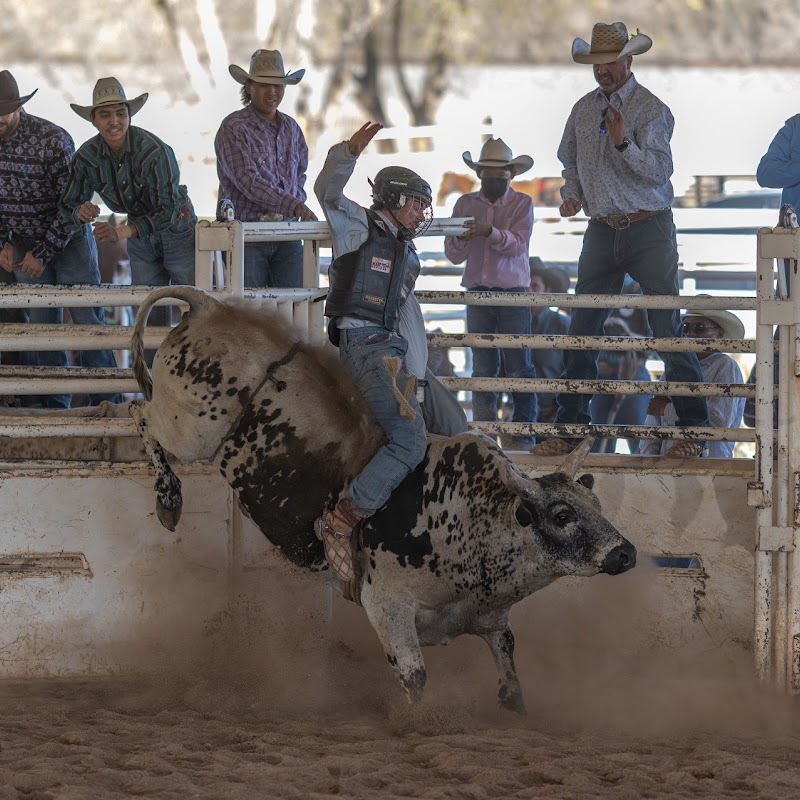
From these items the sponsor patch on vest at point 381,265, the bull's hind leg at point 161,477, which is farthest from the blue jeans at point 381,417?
the bull's hind leg at point 161,477

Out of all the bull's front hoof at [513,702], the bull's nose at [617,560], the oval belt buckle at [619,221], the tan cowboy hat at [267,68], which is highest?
the tan cowboy hat at [267,68]

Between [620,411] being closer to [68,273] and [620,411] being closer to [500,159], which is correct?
[500,159]

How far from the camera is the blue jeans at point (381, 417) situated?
4859 mm

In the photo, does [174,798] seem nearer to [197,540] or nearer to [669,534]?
[197,540]

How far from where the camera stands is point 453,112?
1628 cm

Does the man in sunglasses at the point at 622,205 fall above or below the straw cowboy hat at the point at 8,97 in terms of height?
below

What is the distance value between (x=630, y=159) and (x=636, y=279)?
0.66 meters

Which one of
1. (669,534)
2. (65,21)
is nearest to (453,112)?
(65,21)

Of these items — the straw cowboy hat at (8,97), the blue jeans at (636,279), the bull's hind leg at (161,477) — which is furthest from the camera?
the straw cowboy hat at (8,97)

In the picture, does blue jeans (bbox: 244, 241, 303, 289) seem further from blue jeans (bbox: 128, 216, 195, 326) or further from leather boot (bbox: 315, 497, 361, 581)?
leather boot (bbox: 315, 497, 361, 581)

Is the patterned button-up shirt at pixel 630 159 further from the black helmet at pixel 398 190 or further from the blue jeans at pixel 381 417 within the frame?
the blue jeans at pixel 381 417

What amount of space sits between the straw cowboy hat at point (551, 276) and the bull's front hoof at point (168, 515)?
5048mm

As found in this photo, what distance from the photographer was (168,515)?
548 cm

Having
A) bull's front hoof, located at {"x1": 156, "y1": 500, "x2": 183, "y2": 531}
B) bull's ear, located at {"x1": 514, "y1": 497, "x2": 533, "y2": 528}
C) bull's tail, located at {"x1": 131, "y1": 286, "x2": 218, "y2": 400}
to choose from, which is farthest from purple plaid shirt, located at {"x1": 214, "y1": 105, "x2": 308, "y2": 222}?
bull's ear, located at {"x1": 514, "y1": 497, "x2": 533, "y2": 528}
